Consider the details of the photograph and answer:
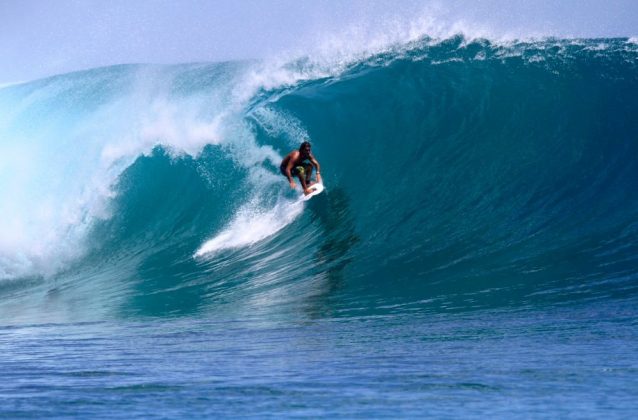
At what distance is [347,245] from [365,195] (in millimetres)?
1919

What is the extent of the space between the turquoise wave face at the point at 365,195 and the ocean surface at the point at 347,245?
1.9 inches

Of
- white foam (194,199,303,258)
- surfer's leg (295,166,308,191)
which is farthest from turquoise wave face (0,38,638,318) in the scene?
surfer's leg (295,166,308,191)

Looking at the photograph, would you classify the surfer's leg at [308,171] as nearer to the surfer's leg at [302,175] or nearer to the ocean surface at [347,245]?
the surfer's leg at [302,175]

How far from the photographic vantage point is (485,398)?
3760 mm

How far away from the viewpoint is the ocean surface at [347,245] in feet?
13.9

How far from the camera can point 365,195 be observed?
11.9m

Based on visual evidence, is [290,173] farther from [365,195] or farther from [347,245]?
[347,245]

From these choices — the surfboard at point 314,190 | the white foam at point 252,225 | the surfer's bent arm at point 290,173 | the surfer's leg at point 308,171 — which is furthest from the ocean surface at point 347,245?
the surfer's bent arm at point 290,173

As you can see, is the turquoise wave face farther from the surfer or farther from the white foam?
the surfer

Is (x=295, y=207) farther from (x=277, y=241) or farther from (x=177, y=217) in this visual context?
(x=177, y=217)

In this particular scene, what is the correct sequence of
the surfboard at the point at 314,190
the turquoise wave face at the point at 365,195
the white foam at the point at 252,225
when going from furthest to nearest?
the surfboard at the point at 314,190 → the white foam at the point at 252,225 → the turquoise wave face at the point at 365,195

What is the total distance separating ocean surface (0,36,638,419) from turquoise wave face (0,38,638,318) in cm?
5

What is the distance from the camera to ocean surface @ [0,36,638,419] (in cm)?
424

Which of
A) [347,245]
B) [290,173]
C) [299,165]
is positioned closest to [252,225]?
[290,173]
